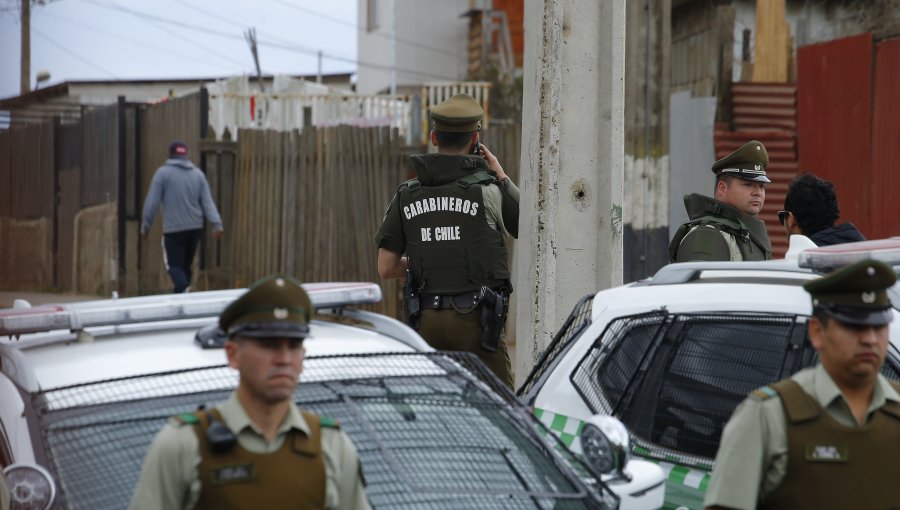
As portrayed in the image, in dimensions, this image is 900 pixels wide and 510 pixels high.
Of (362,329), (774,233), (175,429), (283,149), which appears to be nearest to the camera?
(175,429)

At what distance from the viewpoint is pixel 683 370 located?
16.5ft

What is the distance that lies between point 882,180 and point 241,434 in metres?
10.7

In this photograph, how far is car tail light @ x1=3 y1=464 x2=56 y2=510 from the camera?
3.50m

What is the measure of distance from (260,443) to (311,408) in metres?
0.75

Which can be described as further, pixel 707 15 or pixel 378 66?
pixel 378 66

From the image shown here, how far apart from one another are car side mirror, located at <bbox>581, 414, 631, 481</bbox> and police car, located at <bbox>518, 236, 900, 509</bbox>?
0.57 meters

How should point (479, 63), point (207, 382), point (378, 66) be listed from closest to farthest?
point (207, 382) < point (479, 63) < point (378, 66)

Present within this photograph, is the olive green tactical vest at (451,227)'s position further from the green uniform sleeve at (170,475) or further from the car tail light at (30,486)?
the green uniform sleeve at (170,475)

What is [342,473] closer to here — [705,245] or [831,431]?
[831,431]

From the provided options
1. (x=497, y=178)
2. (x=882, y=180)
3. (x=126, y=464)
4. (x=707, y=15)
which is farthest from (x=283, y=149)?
(x=126, y=464)

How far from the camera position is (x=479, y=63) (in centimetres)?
2825

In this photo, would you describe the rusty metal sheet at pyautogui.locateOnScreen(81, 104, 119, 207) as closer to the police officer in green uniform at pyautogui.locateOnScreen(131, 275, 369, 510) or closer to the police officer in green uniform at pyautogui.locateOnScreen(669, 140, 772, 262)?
the police officer in green uniform at pyautogui.locateOnScreen(669, 140, 772, 262)

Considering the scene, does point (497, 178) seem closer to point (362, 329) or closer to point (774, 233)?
point (362, 329)

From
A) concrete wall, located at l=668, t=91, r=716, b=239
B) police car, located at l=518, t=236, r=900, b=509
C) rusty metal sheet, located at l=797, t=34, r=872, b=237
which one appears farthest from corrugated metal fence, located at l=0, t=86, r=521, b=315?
police car, located at l=518, t=236, r=900, b=509
